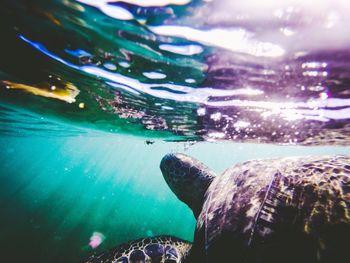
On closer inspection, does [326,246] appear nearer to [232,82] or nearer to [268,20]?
[268,20]

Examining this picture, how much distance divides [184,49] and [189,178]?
337cm

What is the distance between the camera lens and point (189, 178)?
6445mm

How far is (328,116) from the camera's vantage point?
8.40 m

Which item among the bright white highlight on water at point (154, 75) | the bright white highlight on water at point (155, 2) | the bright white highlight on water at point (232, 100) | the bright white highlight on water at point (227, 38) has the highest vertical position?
the bright white highlight on water at point (155, 2)

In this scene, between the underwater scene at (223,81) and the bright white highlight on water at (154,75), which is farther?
the bright white highlight on water at (154,75)

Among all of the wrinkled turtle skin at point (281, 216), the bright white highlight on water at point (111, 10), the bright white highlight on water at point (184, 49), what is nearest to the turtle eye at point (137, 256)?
the wrinkled turtle skin at point (281, 216)

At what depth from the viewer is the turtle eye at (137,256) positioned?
4005 millimetres

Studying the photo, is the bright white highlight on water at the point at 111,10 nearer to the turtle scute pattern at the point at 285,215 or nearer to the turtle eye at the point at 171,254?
the turtle scute pattern at the point at 285,215

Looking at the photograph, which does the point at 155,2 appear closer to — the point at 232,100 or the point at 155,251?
the point at 155,251

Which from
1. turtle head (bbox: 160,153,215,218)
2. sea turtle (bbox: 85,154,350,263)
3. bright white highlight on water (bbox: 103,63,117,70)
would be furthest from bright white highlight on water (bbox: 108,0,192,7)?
turtle head (bbox: 160,153,215,218)

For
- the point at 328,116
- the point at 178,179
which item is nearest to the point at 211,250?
the point at 178,179

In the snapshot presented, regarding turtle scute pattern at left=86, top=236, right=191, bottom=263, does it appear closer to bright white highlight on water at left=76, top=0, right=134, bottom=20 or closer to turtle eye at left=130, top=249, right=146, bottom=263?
turtle eye at left=130, top=249, right=146, bottom=263

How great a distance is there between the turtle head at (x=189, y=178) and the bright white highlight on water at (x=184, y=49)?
10.1ft

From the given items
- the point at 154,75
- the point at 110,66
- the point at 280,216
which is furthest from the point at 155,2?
the point at 280,216
